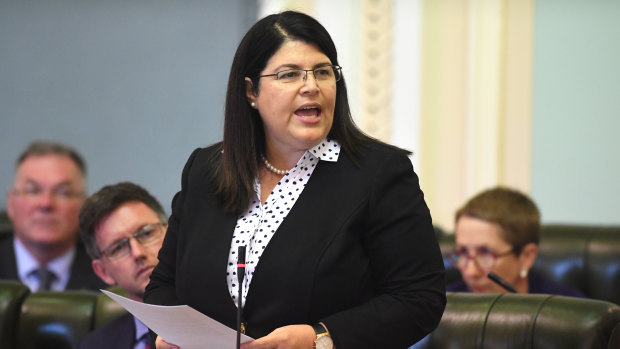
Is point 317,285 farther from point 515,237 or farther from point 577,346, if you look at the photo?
point 515,237

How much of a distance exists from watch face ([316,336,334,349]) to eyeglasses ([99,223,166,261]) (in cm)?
131

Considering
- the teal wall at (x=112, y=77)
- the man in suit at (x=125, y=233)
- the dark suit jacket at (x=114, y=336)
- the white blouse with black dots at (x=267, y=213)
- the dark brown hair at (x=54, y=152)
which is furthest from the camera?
the teal wall at (x=112, y=77)

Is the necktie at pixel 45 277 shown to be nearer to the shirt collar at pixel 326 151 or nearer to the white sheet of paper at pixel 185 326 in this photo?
the white sheet of paper at pixel 185 326

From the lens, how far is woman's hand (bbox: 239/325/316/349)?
5.67ft

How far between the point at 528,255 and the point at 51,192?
2.22m

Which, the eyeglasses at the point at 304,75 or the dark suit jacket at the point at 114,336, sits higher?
the eyeglasses at the point at 304,75

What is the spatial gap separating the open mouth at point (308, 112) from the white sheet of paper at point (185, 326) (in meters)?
0.47

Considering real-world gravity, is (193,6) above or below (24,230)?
above

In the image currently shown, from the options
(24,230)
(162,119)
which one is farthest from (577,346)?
(162,119)

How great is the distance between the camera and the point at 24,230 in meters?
4.27

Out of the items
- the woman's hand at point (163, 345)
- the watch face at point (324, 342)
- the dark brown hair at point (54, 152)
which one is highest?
the dark brown hair at point (54, 152)

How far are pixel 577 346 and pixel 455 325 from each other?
31cm

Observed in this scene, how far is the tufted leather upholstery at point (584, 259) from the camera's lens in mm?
3619

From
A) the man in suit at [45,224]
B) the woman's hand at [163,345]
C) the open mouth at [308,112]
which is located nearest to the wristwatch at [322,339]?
the woman's hand at [163,345]
